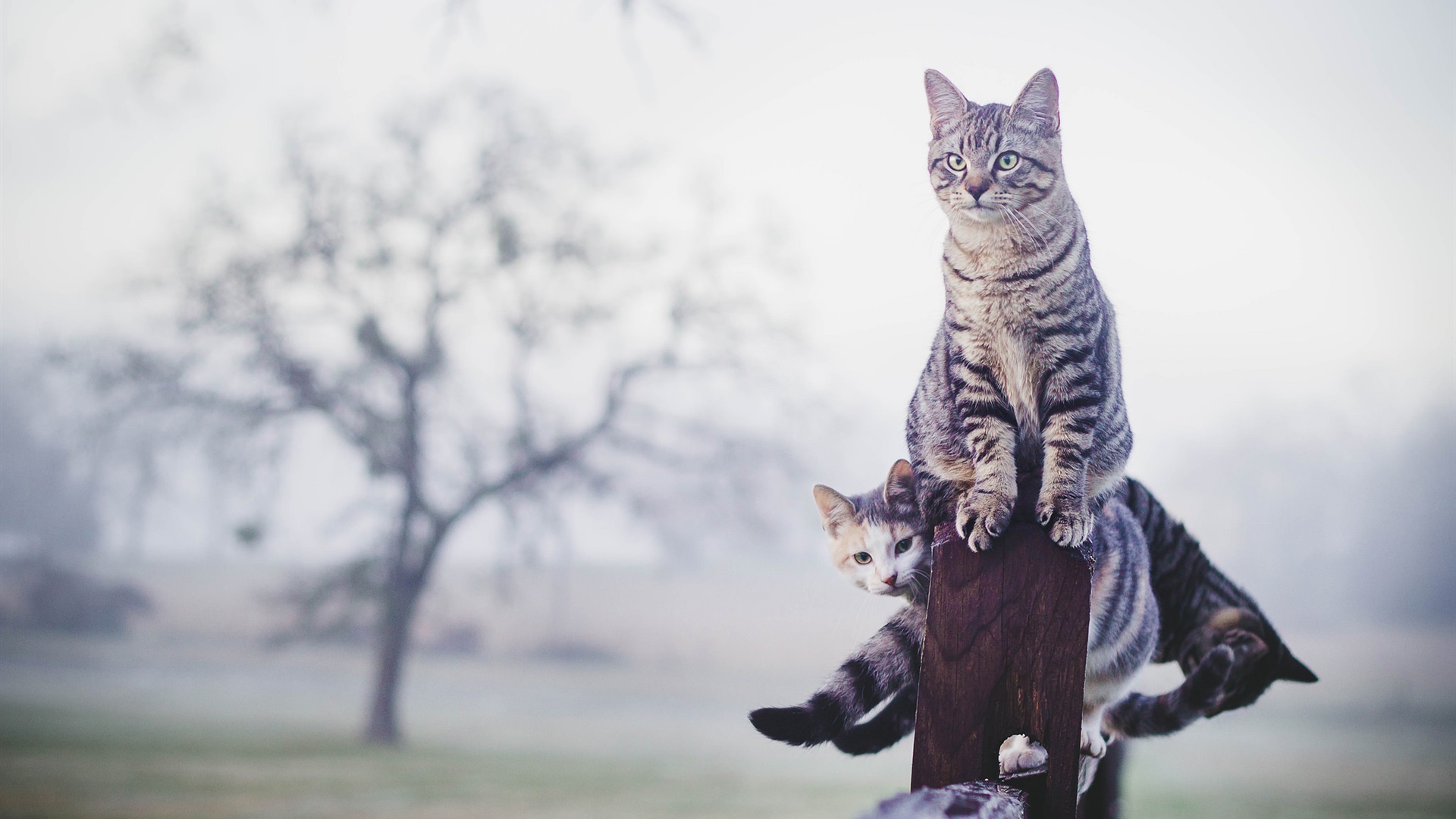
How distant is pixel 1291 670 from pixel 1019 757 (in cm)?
29

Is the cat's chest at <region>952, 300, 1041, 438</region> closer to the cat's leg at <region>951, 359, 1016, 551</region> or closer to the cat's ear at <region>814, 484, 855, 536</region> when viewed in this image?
the cat's leg at <region>951, 359, 1016, 551</region>

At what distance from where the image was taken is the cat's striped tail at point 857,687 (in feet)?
1.90

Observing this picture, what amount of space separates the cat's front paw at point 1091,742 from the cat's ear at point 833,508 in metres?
0.25

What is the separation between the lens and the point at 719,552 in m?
3.79

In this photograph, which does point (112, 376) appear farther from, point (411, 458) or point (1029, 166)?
point (1029, 166)

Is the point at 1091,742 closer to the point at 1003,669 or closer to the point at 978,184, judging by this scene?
the point at 1003,669

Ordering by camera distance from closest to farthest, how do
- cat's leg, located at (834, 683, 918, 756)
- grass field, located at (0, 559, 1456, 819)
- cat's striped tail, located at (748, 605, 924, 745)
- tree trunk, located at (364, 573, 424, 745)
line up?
cat's striped tail, located at (748, 605, 924, 745) < cat's leg, located at (834, 683, 918, 756) < grass field, located at (0, 559, 1456, 819) < tree trunk, located at (364, 573, 424, 745)

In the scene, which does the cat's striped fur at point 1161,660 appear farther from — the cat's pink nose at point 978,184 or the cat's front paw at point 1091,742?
the cat's pink nose at point 978,184

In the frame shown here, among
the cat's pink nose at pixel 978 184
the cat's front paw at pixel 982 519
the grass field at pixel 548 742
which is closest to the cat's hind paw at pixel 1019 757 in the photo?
the cat's front paw at pixel 982 519

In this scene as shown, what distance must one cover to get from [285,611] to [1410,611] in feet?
13.1

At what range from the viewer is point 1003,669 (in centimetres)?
62

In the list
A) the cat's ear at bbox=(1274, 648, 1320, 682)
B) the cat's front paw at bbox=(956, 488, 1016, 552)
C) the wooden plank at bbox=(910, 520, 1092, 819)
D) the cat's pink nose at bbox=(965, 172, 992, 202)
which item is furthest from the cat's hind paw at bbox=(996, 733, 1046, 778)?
the cat's pink nose at bbox=(965, 172, 992, 202)

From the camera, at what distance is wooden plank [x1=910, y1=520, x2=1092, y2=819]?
0.62 m

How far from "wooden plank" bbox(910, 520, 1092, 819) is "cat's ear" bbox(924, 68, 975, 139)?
1.14ft
